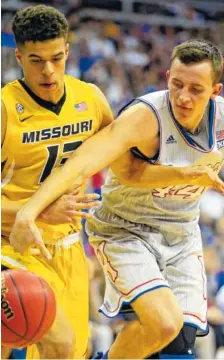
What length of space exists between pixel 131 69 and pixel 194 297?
310 inches

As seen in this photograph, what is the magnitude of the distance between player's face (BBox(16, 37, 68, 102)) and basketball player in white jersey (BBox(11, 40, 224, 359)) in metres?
0.36

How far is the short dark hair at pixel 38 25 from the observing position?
4.20 metres

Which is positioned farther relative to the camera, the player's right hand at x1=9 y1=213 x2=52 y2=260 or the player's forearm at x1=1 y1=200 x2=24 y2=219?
the player's forearm at x1=1 y1=200 x2=24 y2=219

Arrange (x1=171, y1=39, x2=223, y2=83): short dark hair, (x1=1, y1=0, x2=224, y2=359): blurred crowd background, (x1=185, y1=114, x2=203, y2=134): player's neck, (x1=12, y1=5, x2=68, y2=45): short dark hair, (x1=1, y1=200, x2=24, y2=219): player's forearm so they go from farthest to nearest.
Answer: (x1=1, y1=0, x2=224, y2=359): blurred crowd background, (x1=185, y1=114, x2=203, y2=134): player's neck, (x1=171, y1=39, x2=223, y2=83): short dark hair, (x1=12, y1=5, x2=68, y2=45): short dark hair, (x1=1, y1=200, x2=24, y2=219): player's forearm

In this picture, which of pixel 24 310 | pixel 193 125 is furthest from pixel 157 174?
pixel 24 310

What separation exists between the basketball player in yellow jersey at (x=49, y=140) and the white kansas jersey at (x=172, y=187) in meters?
0.30

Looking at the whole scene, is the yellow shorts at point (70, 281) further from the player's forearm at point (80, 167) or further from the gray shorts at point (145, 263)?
the player's forearm at point (80, 167)

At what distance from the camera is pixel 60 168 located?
405 centimetres

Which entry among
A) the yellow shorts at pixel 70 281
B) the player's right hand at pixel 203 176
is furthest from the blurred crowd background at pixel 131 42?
the player's right hand at pixel 203 176

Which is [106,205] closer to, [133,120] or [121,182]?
[121,182]

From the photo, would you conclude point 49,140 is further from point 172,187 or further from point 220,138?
point 220,138

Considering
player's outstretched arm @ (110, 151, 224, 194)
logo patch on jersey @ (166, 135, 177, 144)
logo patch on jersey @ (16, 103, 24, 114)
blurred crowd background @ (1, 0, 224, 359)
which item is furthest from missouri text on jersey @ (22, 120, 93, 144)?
blurred crowd background @ (1, 0, 224, 359)

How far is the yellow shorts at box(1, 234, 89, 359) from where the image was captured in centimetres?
445

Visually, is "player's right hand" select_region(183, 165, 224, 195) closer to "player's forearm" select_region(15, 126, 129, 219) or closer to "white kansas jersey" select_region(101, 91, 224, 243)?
"white kansas jersey" select_region(101, 91, 224, 243)
